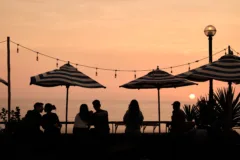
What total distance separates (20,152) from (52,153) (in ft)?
3.05

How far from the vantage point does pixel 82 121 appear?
1303 cm

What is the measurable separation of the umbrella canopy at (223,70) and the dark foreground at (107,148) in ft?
4.83

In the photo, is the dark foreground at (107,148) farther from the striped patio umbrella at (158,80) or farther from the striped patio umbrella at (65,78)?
the striped patio umbrella at (158,80)

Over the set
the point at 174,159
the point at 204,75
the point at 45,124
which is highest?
the point at 204,75

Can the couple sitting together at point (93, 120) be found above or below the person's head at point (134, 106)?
below

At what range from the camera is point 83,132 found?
1300cm

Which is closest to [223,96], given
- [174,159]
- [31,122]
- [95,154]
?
[174,159]

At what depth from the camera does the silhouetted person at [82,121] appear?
12953mm

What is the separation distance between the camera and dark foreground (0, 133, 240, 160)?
12.8m

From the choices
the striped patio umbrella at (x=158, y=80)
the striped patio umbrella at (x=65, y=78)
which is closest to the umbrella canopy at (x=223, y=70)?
the striped patio umbrella at (x=158, y=80)

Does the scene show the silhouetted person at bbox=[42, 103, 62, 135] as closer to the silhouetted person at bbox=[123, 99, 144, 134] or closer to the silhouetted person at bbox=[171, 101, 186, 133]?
the silhouetted person at bbox=[123, 99, 144, 134]

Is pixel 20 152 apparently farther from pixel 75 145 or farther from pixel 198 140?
pixel 198 140

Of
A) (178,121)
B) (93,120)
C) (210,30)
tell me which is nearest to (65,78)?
(93,120)

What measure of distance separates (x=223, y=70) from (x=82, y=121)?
395 cm
